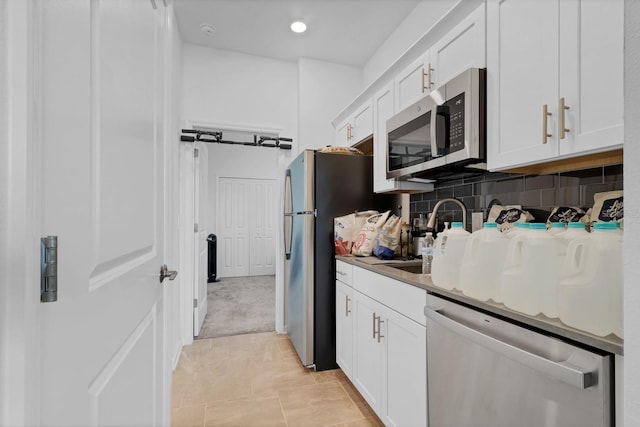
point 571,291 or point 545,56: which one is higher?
point 545,56

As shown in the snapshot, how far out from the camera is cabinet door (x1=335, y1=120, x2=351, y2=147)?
2846 mm

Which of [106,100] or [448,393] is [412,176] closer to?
[448,393]

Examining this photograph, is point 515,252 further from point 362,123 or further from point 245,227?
point 245,227

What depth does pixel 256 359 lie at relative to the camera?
261 cm

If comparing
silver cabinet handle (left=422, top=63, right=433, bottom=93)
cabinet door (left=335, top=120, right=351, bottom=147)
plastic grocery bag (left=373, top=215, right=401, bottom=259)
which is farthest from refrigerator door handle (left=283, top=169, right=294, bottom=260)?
silver cabinet handle (left=422, top=63, right=433, bottom=93)

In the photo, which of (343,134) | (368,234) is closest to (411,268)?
(368,234)

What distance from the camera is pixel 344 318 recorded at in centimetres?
221

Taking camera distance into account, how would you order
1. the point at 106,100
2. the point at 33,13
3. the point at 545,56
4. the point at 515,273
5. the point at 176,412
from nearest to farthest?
the point at 33,13, the point at 106,100, the point at 515,273, the point at 545,56, the point at 176,412

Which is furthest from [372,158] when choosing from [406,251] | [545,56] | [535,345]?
[535,345]

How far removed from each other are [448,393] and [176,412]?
1600mm

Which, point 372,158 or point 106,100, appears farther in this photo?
point 372,158

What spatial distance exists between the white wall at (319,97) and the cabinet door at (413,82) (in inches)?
49.9

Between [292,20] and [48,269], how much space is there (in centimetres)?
279

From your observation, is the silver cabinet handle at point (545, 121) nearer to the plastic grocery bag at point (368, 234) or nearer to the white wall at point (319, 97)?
the plastic grocery bag at point (368, 234)
